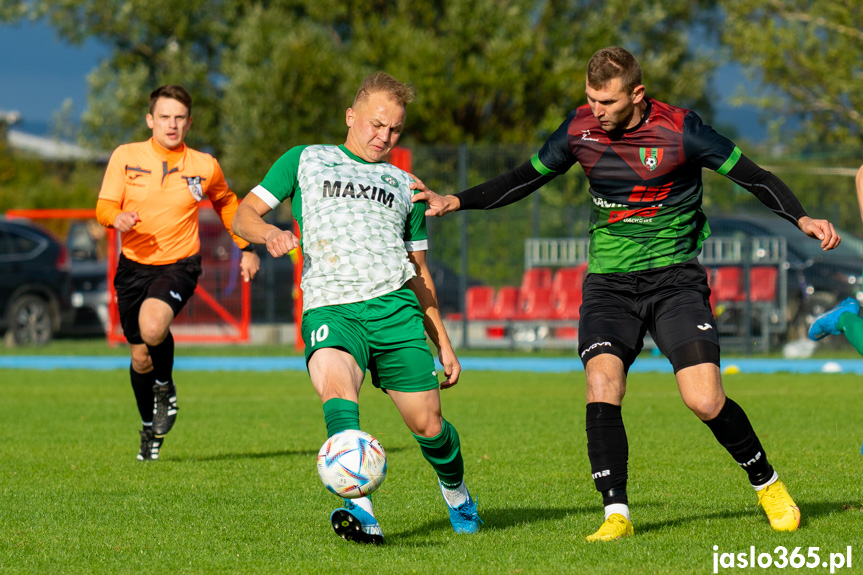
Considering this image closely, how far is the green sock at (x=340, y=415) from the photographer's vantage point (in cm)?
479

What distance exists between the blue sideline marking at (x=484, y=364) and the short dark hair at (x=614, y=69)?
1121cm

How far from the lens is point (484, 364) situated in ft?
57.0

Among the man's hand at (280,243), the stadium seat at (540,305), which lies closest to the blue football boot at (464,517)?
the man's hand at (280,243)

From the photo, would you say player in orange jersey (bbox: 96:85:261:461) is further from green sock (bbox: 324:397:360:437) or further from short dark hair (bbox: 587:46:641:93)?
short dark hair (bbox: 587:46:641:93)

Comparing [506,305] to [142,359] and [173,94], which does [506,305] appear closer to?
[142,359]

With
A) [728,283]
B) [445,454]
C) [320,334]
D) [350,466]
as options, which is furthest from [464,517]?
[728,283]

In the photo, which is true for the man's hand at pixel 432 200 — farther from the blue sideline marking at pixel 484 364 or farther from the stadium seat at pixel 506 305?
the stadium seat at pixel 506 305

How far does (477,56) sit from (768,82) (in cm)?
770

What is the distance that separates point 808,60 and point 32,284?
16.0 meters

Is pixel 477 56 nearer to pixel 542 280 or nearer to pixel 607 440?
pixel 542 280

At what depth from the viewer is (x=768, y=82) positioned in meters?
25.3

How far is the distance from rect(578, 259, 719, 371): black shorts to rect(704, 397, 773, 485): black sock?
10.6 inches

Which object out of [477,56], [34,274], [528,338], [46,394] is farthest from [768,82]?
[46,394]

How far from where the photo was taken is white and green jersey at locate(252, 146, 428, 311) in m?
5.08
